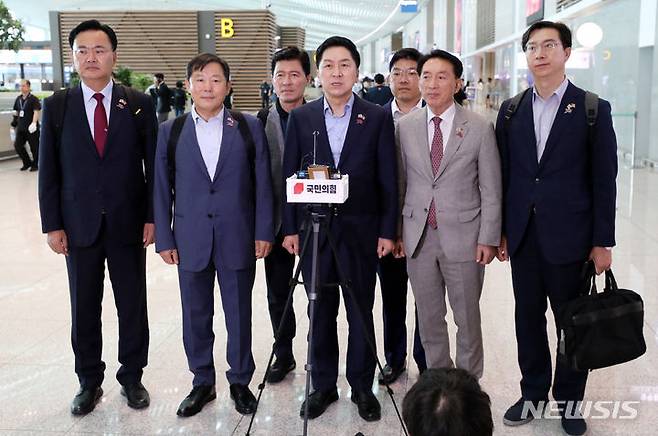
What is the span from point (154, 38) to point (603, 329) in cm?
2824

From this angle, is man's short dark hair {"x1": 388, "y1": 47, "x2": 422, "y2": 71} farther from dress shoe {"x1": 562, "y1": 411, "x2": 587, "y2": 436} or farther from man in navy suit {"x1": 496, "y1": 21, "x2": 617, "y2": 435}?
dress shoe {"x1": 562, "y1": 411, "x2": 587, "y2": 436}

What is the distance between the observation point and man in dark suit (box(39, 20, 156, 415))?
3207mm

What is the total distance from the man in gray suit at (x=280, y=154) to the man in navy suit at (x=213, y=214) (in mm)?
216

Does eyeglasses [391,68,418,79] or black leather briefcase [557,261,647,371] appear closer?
black leather briefcase [557,261,647,371]

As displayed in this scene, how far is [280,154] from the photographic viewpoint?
357 cm

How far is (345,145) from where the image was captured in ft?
10.3

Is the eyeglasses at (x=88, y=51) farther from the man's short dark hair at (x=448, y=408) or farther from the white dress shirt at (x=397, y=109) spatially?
the man's short dark hair at (x=448, y=408)

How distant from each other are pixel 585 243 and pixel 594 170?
12.5 inches

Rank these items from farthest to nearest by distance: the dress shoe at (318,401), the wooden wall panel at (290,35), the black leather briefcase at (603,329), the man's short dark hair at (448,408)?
the wooden wall panel at (290,35) → the dress shoe at (318,401) → the black leather briefcase at (603,329) → the man's short dark hair at (448,408)

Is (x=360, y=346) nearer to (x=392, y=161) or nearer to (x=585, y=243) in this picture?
(x=392, y=161)

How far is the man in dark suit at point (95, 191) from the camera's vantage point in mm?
3207

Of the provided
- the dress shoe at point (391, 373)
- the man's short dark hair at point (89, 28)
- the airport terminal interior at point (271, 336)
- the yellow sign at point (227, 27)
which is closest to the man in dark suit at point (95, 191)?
the man's short dark hair at point (89, 28)

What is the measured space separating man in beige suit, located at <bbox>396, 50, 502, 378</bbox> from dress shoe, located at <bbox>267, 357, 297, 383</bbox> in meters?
0.91

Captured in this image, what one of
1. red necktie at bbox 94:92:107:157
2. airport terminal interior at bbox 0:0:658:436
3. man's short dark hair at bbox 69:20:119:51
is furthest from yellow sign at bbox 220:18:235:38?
red necktie at bbox 94:92:107:157
